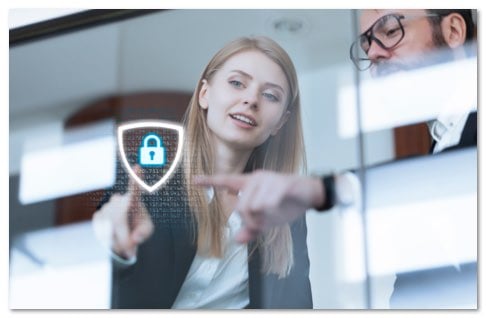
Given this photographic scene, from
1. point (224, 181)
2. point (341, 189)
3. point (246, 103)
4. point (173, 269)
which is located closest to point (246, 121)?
point (246, 103)

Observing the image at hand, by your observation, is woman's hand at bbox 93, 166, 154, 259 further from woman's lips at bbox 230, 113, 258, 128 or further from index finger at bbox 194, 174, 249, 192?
woman's lips at bbox 230, 113, 258, 128

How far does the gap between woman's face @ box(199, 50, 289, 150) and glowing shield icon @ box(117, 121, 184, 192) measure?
0.09m

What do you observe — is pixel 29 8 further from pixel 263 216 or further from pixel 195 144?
pixel 263 216

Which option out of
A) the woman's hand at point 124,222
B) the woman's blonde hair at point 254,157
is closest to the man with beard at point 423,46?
the woman's blonde hair at point 254,157

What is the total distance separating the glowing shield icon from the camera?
1.62 meters

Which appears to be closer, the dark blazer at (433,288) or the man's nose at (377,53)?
the dark blazer at (433,288)

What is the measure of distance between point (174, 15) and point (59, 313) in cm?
69

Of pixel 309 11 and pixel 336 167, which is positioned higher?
pixel 309 11

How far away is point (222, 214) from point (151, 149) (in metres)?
0.21

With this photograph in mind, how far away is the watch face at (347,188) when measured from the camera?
1.61m

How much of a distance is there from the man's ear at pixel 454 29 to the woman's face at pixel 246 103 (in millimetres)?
367

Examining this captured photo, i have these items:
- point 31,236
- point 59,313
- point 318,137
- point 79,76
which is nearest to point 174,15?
point 79,76

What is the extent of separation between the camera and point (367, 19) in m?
1.67

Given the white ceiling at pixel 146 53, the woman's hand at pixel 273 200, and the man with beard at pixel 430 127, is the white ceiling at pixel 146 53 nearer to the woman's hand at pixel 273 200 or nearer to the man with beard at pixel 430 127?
the man with beard at pixel 430 127
